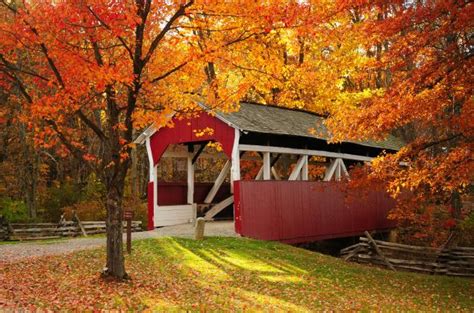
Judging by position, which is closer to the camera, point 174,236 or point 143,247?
point 143,247

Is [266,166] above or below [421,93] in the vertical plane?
below

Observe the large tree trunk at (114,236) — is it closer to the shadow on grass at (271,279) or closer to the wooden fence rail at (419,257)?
the shadow on grass at (271,279)

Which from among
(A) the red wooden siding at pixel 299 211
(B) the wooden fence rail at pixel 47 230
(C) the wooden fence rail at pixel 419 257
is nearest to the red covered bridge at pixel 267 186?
(A) the red wooden siding at pixel 299 211

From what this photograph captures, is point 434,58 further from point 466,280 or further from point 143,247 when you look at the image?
point 143,247

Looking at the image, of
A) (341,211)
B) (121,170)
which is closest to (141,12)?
(121,170)

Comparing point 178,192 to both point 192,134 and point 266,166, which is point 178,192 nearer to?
point 192,134

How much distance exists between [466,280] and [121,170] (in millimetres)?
11012

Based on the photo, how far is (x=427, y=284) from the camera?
1417 centimetres

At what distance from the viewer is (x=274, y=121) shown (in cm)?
1906

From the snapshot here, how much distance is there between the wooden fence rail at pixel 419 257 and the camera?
16.4 meters

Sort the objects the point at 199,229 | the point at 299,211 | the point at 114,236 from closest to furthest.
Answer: the point at 114,236, the point at 199,229, the point at 299,211

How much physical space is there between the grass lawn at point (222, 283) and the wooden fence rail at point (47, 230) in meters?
8.22

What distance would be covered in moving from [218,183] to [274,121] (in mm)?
3518

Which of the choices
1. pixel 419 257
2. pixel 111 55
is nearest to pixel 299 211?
pixel 419 257
